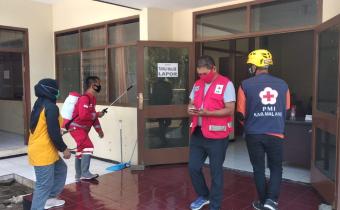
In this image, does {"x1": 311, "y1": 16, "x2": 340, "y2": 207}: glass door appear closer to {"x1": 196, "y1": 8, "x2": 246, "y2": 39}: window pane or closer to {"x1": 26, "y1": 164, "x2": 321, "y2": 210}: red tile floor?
{"x1": 26, "y1": 164, "x2": 321, "y2": 210}: red tile floor

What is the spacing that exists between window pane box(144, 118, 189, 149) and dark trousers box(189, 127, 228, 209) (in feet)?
5.96

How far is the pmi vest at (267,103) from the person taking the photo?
294cm

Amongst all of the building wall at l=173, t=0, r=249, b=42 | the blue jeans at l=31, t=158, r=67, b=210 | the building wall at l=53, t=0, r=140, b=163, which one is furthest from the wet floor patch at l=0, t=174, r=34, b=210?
the building wall at l=173, t=0, r=249, b=42

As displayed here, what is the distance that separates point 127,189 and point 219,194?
140cm

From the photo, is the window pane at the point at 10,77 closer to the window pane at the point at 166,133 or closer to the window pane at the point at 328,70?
the window pane at the point at 166,133

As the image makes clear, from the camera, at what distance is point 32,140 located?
10.1 ft

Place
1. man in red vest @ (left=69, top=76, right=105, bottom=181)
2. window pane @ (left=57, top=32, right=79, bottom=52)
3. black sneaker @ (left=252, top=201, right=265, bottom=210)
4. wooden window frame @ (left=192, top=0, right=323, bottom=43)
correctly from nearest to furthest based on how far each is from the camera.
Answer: black sneaker @ (left=252, top=201, right=265, bottom=210) → wooden window frame @ (left=192, top=0, right=323, bottom=43) → man in red vest @ (left=69, top=76, right=105, bottom=181) → window pane @ (left=57, top=32, right=79, bottom=52)

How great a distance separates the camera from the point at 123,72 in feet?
17.8

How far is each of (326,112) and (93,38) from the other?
407cm

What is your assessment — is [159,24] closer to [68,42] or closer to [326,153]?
[68,42]

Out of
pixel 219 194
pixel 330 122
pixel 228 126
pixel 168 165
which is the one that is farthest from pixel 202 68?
pixel 168 165

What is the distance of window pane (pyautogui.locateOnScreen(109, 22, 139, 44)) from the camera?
5248 mm

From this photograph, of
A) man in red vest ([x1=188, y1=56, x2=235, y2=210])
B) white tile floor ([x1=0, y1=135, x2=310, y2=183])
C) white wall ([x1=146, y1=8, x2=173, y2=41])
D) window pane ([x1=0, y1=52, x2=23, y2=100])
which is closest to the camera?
man in red vest ([x1=188, y1=56, x2=235, y2=210])

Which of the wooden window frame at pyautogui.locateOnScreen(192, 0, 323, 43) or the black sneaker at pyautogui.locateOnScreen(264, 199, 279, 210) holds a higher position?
the wooden window frame at pyautogui.locateOnScreen(192, 0, 323, 43)
